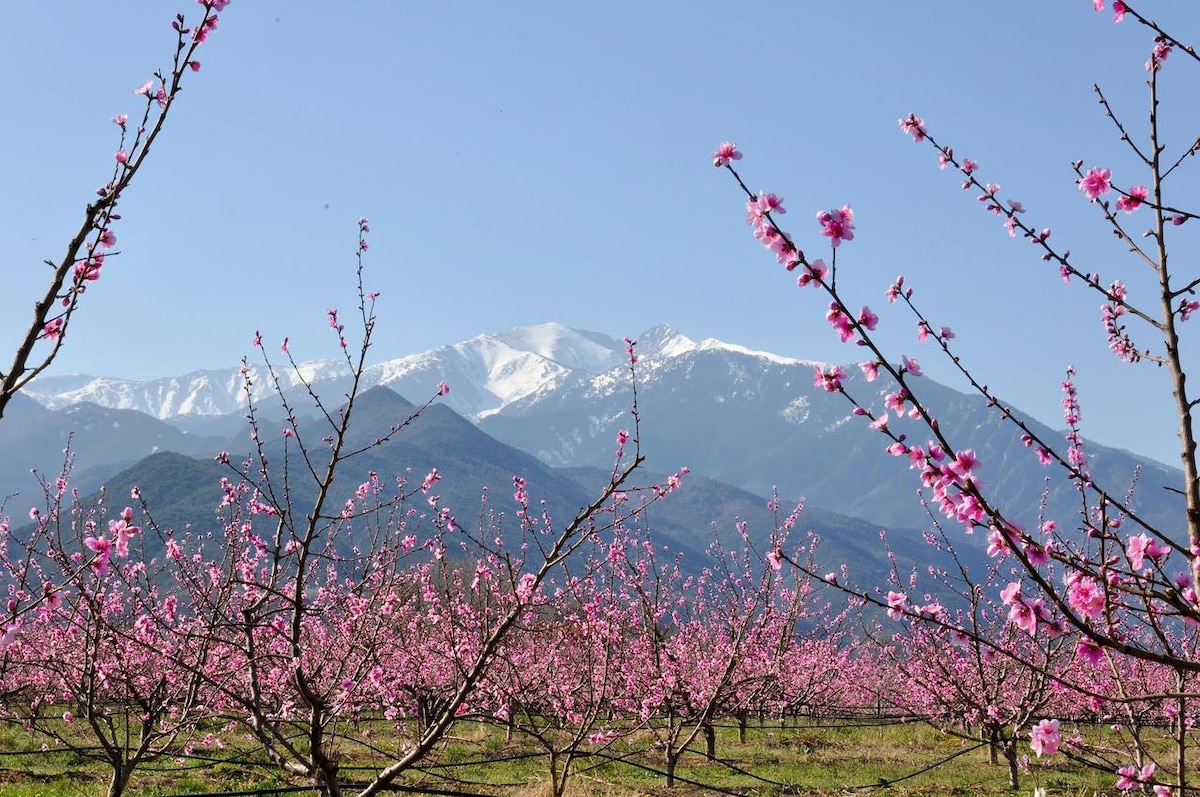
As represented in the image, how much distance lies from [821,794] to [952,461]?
13444 millimetres

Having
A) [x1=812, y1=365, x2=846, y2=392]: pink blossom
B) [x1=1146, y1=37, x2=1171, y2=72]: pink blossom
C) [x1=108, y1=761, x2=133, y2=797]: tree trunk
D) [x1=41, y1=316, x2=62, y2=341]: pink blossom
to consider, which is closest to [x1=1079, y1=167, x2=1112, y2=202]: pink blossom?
[x1=1146, y1=37, x2=1171, y2=72]: pink blossom

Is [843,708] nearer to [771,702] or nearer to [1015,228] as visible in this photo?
[771,702]

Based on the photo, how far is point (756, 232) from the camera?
3.61 meters

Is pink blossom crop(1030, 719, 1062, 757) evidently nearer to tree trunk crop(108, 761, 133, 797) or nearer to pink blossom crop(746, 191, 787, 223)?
pink blossom crop(746, 191, 787, 223)

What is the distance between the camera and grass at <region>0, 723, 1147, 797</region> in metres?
12.9

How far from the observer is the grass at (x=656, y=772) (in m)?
12.9

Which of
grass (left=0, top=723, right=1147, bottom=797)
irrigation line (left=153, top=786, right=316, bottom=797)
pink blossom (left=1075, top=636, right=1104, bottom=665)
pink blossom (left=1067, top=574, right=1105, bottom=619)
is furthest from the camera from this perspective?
grass (left=0, top=723, right=1147, bottom=797)

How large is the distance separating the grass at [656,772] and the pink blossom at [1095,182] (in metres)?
7.31

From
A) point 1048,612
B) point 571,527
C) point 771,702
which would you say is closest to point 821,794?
point 571,527

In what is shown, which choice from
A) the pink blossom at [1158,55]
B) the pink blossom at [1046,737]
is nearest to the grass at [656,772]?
the pink blossom at [1046,737]

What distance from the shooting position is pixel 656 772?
456 inches

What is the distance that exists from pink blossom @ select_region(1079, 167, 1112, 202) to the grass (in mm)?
7312

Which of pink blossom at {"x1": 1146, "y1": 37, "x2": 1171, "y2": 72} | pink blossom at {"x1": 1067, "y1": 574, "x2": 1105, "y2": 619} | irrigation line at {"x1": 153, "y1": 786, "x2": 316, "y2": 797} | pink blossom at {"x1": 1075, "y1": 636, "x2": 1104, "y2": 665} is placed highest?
pink blossom at {"x1": 1146, "y1": 37, "x2": 1171, "y2": 72}

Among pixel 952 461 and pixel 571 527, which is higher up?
pixel 952 461
